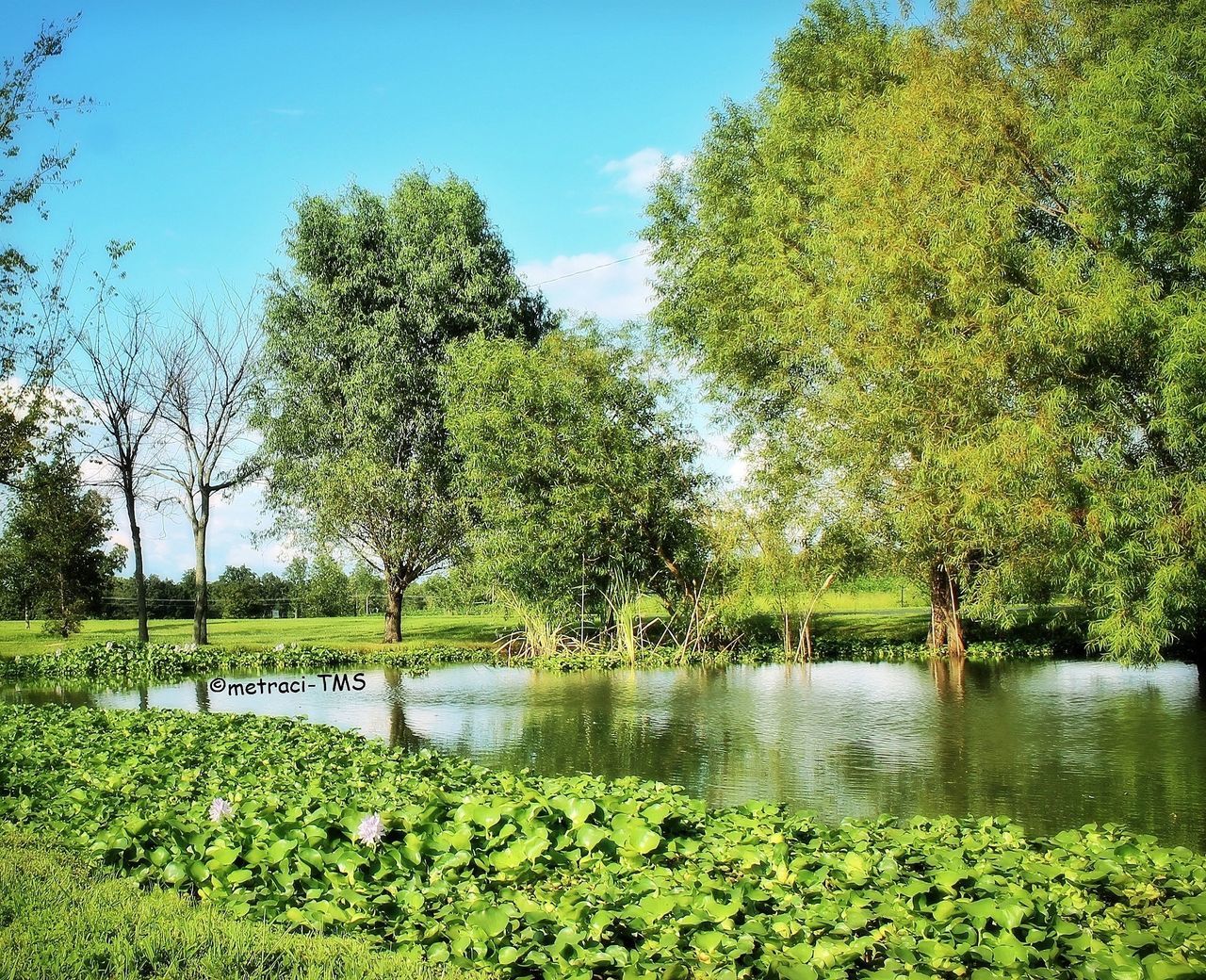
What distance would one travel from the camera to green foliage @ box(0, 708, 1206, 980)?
3.30 meters

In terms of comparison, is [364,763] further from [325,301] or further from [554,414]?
[325,301]

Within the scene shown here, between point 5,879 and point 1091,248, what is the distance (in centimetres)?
1241

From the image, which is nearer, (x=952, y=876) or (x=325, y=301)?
(x=952, y=876)

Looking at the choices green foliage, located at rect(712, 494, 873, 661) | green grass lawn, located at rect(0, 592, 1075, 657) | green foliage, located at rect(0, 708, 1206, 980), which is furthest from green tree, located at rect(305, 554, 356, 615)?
green foliage, located at rect(0, 708, 1206, 980)

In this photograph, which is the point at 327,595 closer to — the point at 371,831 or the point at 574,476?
the point at 574,476

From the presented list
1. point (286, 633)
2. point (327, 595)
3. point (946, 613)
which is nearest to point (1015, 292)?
point (946, 613)

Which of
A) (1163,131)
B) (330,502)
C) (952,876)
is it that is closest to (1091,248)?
(1163,131)

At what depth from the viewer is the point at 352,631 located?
88.1 feet

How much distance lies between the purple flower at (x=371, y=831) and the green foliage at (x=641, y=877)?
0.06 meters

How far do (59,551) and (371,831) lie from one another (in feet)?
70.8

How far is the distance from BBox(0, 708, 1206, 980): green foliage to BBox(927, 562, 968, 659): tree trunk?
14.6m

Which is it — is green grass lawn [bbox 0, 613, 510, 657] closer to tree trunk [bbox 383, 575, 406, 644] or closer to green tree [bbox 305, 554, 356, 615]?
tree trunk [bbox 383, 575, 406, 644]

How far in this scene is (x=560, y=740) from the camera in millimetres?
9219

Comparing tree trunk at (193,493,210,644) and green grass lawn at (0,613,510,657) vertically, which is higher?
tree trunk at (193,493,210,644)
